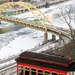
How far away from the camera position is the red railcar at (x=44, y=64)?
53.8 feet

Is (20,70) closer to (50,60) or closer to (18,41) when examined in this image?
(50,60)

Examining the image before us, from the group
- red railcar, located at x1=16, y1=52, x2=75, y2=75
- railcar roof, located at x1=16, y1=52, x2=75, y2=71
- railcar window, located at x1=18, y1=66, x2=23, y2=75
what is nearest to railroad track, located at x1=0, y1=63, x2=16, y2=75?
railcar window, located at x1=18, y1=66, x2=23, y2=75

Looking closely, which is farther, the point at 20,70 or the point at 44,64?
the point at 20,70

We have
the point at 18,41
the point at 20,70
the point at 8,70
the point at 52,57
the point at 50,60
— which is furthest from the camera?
the point at 18,41

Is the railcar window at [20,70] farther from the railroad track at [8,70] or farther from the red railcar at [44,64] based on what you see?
the railroad track at [8,70]

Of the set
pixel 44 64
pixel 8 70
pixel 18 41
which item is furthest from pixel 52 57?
pixel 18 41

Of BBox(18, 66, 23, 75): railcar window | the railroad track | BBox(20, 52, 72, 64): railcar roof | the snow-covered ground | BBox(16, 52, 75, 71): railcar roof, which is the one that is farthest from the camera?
the snow-covered ground

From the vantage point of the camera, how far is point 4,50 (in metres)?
40.2

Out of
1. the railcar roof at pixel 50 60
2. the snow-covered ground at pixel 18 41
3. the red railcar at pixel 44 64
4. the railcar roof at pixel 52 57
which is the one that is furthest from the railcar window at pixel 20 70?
the snow-covered ground at pixel 18 41

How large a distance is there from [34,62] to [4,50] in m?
23.2

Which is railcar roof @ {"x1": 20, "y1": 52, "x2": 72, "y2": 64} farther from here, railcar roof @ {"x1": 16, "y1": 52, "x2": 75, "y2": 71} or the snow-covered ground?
the snow-covered ground

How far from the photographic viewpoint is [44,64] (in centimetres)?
1705

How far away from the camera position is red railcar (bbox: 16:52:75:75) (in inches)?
646

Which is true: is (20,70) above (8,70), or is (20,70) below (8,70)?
above
